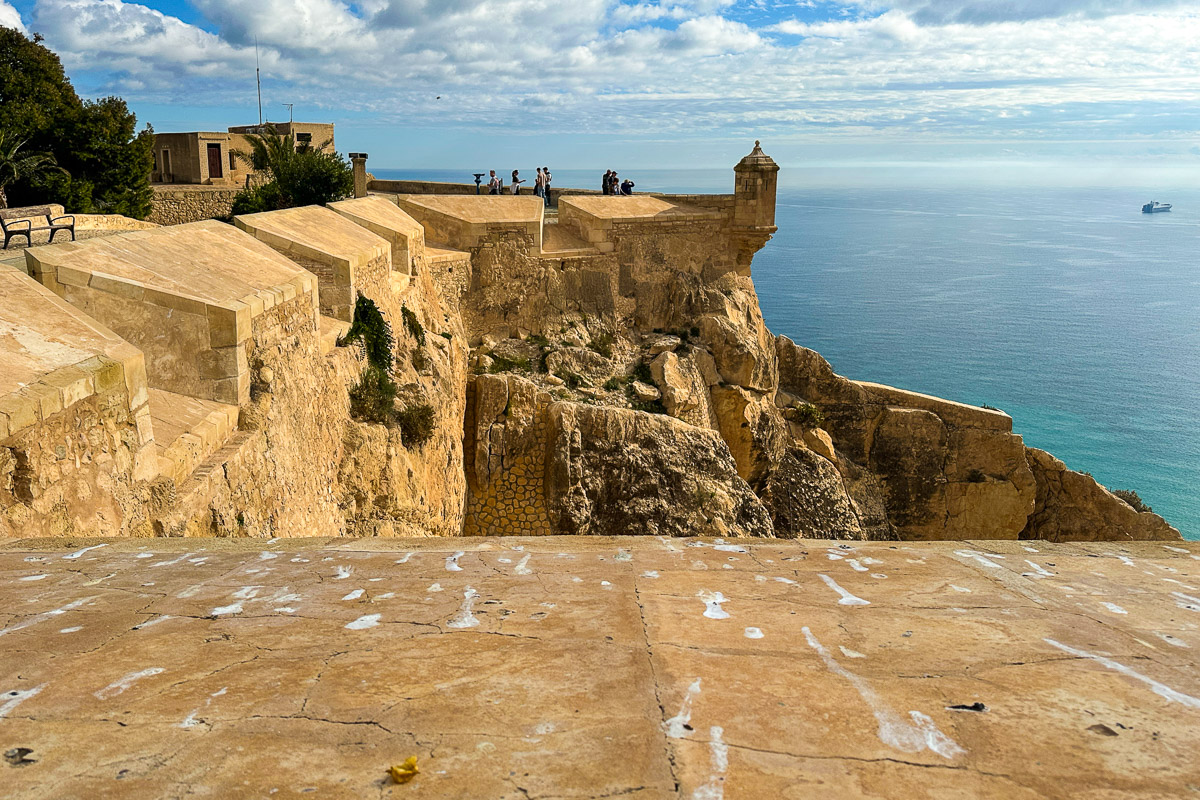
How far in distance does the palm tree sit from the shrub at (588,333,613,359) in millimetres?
13243

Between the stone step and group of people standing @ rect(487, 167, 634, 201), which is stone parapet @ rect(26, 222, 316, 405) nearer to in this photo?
the stone step

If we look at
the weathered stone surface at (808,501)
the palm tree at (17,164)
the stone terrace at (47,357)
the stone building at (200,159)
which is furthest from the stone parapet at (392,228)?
the stone building at (200,159)

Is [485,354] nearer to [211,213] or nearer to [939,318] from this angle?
[211,213]

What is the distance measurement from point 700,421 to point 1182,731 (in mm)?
15666

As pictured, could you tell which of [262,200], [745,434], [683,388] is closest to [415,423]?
[683,388]

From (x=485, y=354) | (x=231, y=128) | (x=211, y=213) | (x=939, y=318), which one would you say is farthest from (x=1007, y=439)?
(x=939, y=318)

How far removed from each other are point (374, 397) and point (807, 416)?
13.8 meters

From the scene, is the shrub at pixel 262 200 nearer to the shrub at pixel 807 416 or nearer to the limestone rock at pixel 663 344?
the limestone rock at pixel 663 344

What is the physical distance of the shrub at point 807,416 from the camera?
68.8ft

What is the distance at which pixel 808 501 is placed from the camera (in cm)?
1861

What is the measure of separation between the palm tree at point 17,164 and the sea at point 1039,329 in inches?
1521

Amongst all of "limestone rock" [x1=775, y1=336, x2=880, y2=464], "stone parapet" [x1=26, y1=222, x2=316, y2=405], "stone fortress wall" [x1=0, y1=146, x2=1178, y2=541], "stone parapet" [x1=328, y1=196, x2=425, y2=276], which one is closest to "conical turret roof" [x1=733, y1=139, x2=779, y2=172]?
"stone fortress wall" [x1=0, y1=146, x2=1178, y2=541]

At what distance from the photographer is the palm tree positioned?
795 inches

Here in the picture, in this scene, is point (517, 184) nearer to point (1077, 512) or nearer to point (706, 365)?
point (706, 365)
